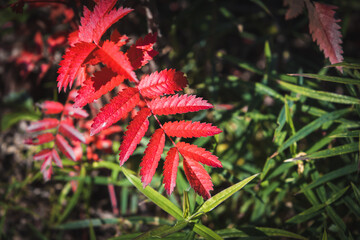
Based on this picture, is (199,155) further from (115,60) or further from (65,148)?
(65,148)

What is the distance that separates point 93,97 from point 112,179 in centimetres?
60

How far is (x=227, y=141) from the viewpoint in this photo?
1.24 m

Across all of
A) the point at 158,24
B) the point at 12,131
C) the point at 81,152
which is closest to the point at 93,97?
the point at 158,24

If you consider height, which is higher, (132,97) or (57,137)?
(132,97)

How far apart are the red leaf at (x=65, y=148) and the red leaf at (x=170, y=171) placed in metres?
0.44

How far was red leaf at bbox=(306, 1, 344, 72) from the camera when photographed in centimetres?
68

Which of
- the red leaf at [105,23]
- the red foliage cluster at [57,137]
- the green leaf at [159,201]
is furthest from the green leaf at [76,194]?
the red leaf at [105,23]

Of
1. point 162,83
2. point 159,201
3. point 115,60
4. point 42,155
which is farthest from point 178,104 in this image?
point 42,155

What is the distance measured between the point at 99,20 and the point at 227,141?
885mm

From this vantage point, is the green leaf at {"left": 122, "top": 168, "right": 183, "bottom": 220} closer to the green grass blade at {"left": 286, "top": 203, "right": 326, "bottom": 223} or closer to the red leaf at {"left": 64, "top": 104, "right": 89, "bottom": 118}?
the red leaf at {"left": 64, "top": 104, "right": 89, "bottom": 118}

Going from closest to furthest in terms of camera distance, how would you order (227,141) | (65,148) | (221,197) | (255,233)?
(221,197) → (255,233) → (65,148) → (227,141)

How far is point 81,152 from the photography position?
1007mm

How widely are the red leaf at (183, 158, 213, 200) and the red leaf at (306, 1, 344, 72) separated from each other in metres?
0.50

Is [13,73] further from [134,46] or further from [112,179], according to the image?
[134,46]
